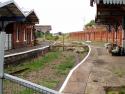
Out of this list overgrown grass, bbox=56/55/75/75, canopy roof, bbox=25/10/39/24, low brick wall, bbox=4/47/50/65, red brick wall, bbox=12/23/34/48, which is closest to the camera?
overgrown grass, bbox=56/55/75/75

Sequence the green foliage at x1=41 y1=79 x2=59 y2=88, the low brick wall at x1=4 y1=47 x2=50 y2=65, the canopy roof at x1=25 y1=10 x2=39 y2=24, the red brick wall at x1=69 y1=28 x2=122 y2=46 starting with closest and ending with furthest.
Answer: the green foliage at x1=41 y1=79 x2=59 y2=88 < the low brick wall at x1=4 y1=47 x2=50 y2=65 < the canopy roof at x1=25 y1=10 x2=39 y2=24 < the red brick wall at x1=69 y1=28 x2=122 y2=46

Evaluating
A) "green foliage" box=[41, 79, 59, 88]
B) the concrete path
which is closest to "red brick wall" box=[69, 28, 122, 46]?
the concrete path

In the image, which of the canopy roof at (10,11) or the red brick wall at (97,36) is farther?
the red brick wall at (97,36)

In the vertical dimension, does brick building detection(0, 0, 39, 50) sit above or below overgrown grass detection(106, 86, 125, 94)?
above

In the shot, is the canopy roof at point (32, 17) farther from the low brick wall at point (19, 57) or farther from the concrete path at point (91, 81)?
the concrete path at point (91, 81)

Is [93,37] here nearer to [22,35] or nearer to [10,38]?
[22,35]

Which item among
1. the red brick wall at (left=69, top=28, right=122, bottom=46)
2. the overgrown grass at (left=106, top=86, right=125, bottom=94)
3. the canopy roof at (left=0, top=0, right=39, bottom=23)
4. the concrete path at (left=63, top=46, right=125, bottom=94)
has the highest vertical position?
the canopy roof at (left=0, top=0, right=39, bottom=23)

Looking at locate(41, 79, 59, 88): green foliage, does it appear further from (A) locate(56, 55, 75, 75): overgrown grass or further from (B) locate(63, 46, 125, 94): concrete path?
(A) locate(56, 55, 75, 75): overgrown grass

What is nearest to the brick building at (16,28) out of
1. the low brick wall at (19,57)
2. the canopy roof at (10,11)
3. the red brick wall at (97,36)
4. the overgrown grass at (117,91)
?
the canopy roof at (10,11)

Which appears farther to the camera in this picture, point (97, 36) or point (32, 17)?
point (97, 36)

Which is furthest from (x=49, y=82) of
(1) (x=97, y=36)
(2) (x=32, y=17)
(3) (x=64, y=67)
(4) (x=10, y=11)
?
(1) (x=97, y=36)

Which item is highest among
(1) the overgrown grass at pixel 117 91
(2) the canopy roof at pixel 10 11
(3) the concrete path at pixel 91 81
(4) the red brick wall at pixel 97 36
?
(2) the canopy roof at pixel 10 11

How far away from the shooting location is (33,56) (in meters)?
29.3

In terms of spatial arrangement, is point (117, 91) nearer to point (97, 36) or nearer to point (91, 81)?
point (91, 81)
